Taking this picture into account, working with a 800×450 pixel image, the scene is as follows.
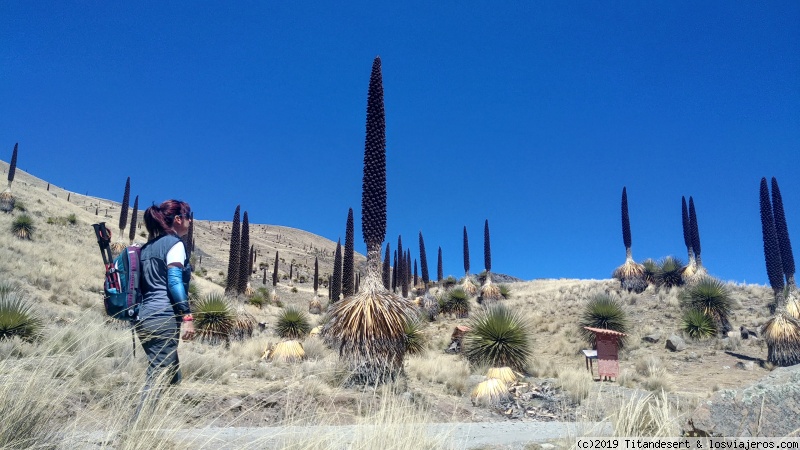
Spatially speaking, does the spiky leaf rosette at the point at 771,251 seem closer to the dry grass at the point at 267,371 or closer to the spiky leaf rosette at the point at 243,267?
the dry grass at the point at 267,371

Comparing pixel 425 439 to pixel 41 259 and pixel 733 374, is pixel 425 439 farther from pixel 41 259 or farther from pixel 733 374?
pixel 41 259

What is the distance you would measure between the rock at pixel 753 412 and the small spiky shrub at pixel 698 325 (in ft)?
69.4

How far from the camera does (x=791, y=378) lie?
403cm

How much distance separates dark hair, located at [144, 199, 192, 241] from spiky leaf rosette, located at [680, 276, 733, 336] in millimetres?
24248

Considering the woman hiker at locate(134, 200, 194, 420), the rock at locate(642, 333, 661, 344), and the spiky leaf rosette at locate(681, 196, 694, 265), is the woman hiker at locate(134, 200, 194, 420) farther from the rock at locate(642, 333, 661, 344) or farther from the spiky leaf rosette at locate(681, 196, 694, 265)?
the spiky leaf rosette at locate(681, 196, 694, 265)

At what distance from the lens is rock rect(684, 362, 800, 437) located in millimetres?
3750

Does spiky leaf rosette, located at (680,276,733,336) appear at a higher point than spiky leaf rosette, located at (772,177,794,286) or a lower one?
lower

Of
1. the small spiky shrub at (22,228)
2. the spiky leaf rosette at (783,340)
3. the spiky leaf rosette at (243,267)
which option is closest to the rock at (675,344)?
the spiky leaf rosette at (783,340)

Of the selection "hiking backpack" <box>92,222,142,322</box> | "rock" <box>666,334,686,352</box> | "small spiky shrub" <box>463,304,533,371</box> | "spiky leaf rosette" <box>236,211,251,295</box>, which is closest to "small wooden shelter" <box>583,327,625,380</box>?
"small spiky shrub" <box>463,304,533,371</box>

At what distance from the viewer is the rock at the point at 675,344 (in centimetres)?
2156

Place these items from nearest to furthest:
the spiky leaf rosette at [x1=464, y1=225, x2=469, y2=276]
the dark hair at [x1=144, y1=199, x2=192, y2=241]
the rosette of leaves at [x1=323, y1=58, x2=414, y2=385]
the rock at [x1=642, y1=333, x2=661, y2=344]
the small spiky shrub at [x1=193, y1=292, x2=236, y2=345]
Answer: the dark hair at [x1=144, y1=199, x2=192, y2=241] → the rosette of leaves at [x1=323, y1=58, x2=414, y2=385] → the small spiky shrub at [x1=193, y1=292, x2=236, y2=345] → the rock at [x1=642, y1=333, x2=661, y2=344] → the spiky leaf rosette at [x1=464, y1=225, x2=469, y2=276]

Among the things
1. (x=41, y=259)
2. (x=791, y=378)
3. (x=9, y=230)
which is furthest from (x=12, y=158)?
(x=791, y=378)

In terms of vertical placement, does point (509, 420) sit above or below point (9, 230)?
below

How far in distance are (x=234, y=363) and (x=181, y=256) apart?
20.9ft
